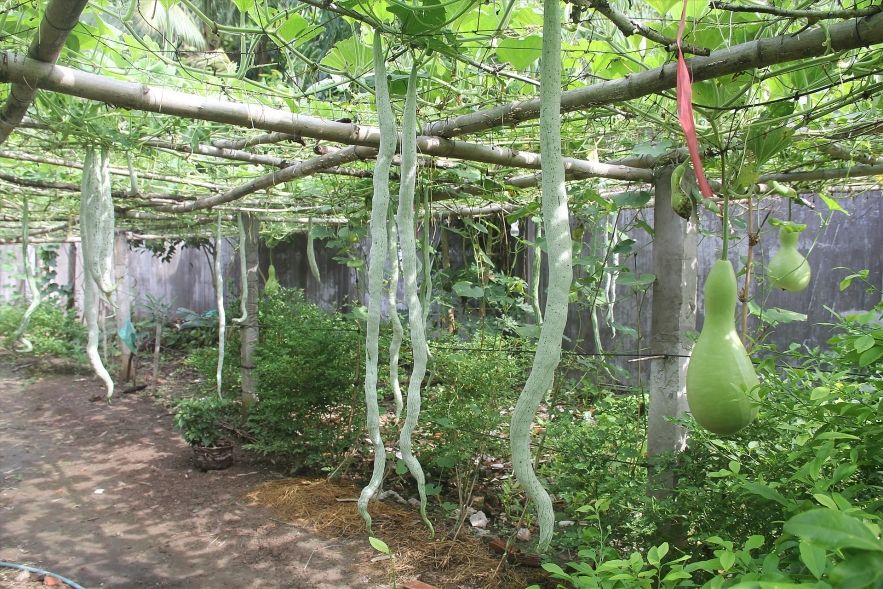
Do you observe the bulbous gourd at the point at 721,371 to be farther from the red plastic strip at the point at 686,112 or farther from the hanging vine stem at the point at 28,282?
the hanging vine stem at the point at 28,282

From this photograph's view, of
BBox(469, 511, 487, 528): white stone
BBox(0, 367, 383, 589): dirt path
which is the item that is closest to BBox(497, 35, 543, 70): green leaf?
BBox(0, 367, 383, 589): dirt path

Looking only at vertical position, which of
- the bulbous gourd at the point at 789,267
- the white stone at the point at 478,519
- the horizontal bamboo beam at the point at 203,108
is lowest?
the white stone at the point at 478,519

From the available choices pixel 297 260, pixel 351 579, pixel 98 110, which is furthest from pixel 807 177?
pixel 297 260

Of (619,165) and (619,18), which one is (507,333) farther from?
(619,18)

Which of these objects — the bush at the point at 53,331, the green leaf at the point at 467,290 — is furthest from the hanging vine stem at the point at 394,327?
the bush at the point at 53,331

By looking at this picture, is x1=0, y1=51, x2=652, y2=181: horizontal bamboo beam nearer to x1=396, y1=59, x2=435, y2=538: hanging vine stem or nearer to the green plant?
x1=396, y1=59, x2=435, y2=538: hanging vine stem

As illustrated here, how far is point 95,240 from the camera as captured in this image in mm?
2225

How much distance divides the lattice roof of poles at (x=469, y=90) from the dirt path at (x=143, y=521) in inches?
83.4

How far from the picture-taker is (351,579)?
3.01 meters

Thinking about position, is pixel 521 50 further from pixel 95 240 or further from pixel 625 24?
pixel 95 240

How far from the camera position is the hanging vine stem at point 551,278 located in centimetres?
84

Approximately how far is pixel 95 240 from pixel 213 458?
2.94m

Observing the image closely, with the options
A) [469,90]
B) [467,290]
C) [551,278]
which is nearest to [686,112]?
[551,278]

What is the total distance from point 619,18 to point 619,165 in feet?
5.50
